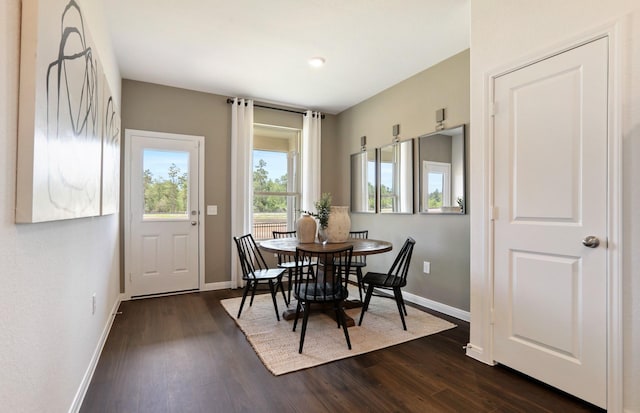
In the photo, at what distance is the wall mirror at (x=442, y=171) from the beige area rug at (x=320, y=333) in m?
1.16

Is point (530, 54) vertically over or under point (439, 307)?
over

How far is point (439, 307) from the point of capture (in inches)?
131

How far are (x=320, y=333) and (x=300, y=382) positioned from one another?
2.44ft

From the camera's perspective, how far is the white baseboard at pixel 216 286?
4156 mm

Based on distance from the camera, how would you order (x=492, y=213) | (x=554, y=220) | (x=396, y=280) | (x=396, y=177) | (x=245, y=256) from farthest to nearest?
1. (x=396, y=177)
2. (x=245, y=256)
3. (x=396, y=280)
4. (x=492, y=213)
5. (x=554, y=220)

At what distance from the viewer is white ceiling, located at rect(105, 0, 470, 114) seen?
2.46 m

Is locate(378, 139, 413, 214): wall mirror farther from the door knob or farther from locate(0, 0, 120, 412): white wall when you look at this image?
locate(0, 0, 120, 412): white wall

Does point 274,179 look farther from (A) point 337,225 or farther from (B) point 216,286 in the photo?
(A) point 337,225

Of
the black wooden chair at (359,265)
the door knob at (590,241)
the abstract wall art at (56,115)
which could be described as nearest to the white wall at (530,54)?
the door knob at (590,241)

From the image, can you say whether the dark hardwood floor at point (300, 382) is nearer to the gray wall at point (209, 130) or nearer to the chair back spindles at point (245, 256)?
the chair back spindles at point (245, 256)

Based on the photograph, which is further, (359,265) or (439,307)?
(359,265)

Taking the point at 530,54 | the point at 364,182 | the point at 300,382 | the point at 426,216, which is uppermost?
the point at 530,54

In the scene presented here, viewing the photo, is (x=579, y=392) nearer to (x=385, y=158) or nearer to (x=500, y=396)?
(x=500, y=396)

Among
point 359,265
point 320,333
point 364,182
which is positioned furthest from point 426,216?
point 320,333
